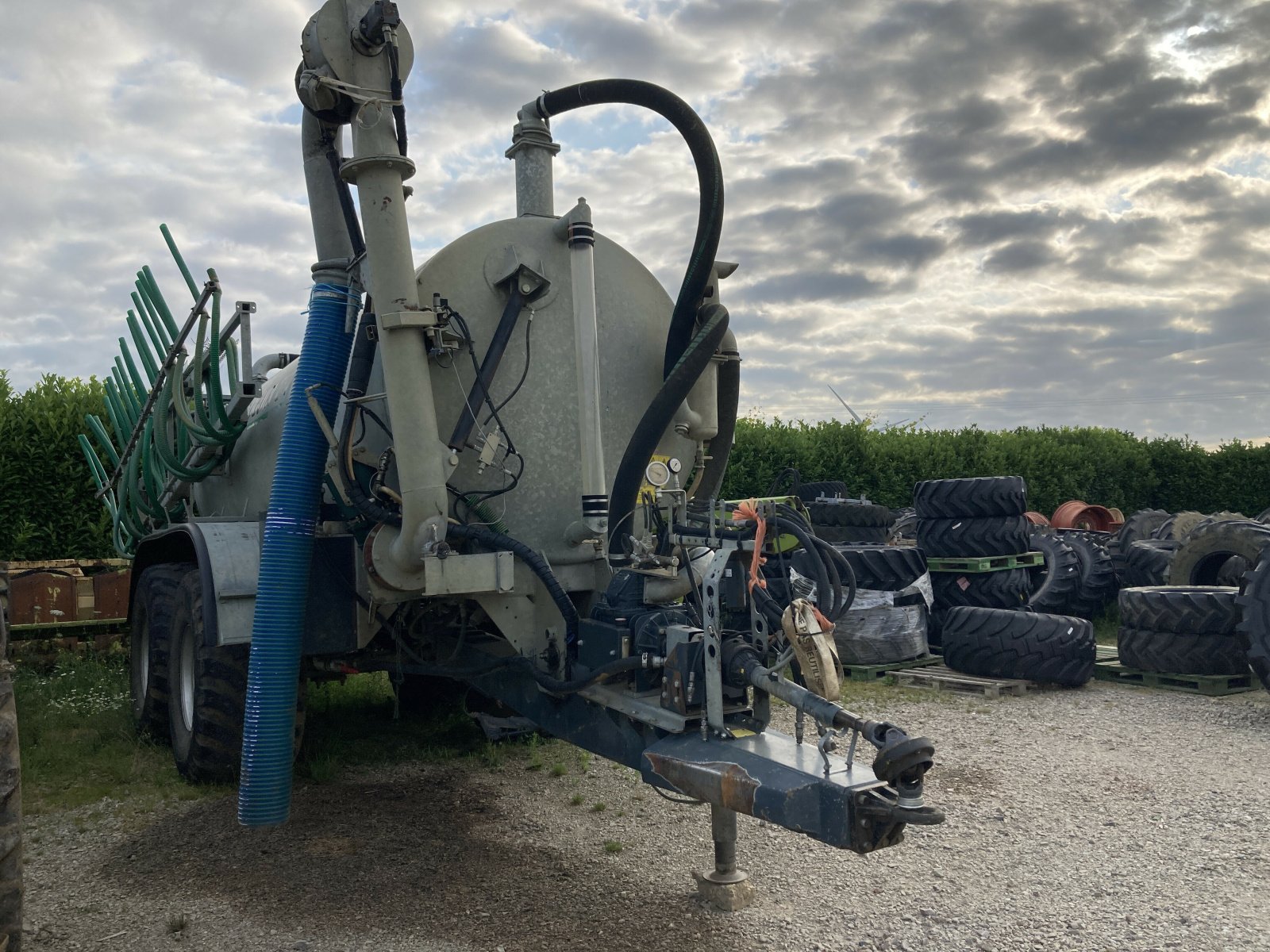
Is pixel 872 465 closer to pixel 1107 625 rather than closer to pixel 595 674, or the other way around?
pixel 1107 625

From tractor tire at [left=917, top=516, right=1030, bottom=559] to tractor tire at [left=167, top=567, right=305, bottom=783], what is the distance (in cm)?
611

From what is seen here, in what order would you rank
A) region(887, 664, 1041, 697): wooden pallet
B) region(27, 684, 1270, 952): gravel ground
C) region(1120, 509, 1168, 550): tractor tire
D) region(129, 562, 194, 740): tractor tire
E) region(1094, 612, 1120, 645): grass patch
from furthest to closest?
1. region(1120, 509, 1168, 550): tractor tire
2. region(1094, 612, 1120, 645): grass patch
3. region(887, 664, 1041, 697): wooden pallet
4. region(129, 562, 194, 740): tractor tire
5. region(27, 684, 1270, 952): gravel ground

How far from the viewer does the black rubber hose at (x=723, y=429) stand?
5.05m

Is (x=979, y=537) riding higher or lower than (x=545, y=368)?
lower

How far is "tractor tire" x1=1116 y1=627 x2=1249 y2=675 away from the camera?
7469 mm

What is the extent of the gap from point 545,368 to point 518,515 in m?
0.66

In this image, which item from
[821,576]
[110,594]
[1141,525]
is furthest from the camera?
[1141,525]

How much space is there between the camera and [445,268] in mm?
4219

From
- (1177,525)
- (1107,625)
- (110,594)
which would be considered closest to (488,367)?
(110,594)

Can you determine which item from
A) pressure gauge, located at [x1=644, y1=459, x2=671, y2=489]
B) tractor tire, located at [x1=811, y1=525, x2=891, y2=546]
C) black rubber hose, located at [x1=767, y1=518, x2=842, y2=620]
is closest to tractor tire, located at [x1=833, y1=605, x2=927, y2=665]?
tractor tire, located at [x1=811, y1=525, x2=891, y2=546]

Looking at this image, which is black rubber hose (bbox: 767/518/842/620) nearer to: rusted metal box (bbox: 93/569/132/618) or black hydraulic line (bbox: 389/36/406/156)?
black hydraulic line (bbox: 389/36/406/156)

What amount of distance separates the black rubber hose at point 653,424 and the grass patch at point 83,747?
2.68 metres

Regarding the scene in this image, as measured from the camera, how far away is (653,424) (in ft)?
13.6

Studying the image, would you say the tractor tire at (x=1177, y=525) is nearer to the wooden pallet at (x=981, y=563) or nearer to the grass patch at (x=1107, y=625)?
the grass patch at (x=1107, y=625)
